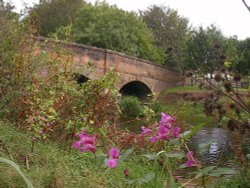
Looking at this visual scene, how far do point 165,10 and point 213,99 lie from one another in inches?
1604

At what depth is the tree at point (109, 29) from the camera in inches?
1062

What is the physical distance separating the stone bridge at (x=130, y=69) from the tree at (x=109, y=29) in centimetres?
185

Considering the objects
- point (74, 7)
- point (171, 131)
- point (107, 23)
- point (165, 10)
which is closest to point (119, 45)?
point (107, 23)

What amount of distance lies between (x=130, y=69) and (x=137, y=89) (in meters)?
5.10

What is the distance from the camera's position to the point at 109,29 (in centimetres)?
2703

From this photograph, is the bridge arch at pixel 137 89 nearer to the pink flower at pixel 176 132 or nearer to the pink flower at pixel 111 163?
the pink flower at pixel 176 132

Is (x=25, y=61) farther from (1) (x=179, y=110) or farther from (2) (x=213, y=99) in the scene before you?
(2) (x=213, y=99)

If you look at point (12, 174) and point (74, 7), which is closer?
point (12, 174)

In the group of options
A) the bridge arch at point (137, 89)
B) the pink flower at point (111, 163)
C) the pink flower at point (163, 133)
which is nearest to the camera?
the pink flower at point (111, 163)

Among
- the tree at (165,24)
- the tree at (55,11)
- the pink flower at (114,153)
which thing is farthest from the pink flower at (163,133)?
the tree at (165,24)

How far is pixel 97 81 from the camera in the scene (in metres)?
5.37

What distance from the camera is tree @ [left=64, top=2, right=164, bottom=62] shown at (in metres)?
27.0

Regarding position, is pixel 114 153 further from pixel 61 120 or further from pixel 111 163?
pixel 61 120

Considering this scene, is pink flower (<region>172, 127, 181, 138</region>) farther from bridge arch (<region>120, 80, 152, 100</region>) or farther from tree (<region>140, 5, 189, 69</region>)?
tree (<region>140, 5, 189, 69</region>)
